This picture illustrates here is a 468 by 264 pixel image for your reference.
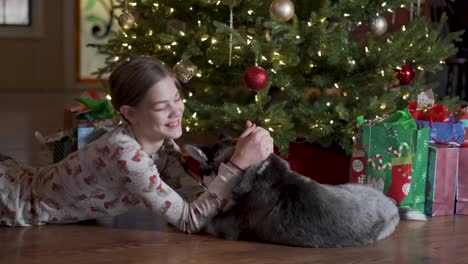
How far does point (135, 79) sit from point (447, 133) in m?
1.19

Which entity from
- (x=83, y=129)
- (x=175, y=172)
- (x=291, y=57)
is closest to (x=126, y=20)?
(x=83, y=129)

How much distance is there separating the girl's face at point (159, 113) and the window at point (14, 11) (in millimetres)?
4592

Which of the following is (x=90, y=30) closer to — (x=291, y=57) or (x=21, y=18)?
(x=21, y=18)

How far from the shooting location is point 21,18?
650cm

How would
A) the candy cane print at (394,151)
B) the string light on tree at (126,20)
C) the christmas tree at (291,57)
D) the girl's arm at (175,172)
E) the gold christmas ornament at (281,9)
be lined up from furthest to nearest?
the string light on tree at (126,20)
the christmas tree at (291,57)
the gold christmas ornament at (281,9)
the candy cane print at (394,151)
the girl's arm at (175,172)

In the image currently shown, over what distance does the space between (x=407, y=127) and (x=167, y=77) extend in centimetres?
90

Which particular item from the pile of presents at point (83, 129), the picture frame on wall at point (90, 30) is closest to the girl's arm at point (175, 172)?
the pile of presents at point (83, 129)

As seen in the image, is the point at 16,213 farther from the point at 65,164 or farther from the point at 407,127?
the point at 407,127

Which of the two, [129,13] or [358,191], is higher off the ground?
[129,13]

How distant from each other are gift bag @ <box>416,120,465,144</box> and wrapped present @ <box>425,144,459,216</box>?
0.24 feet

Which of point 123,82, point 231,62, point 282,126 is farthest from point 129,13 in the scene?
point 123,82

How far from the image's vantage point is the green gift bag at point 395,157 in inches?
102

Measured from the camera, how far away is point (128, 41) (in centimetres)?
321

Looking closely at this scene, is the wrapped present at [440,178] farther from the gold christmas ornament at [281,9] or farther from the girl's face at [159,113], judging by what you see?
the girl's face at [159,113]
